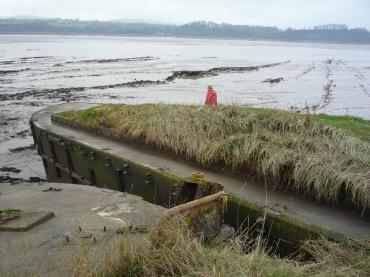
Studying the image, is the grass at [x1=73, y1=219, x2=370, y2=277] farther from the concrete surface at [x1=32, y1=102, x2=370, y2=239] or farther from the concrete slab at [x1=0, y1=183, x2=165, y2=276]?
the concrete surface at [x1=32, y1=102, x2=370, y2=239]

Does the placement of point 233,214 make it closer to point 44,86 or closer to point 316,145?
point 316,145

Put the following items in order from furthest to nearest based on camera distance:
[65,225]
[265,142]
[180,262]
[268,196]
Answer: [265,142] < [268,196] < [65,225] < [180,262]

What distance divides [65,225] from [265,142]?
406 cm

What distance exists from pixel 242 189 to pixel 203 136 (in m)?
2.03

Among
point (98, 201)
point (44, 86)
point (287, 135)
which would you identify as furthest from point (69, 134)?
point (44, 86)

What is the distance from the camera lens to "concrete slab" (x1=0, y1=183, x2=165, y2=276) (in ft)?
15.3

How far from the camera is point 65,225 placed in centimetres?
573

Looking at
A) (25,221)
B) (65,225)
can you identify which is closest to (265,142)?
(65,225)

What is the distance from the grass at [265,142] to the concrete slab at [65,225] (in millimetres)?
2267

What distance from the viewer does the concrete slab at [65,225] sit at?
4660 millimetres

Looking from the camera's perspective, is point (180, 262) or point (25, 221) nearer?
point (180, 262)

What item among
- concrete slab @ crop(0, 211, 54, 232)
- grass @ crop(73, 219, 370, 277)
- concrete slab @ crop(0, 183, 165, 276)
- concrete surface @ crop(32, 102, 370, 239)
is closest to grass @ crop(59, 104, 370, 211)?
concrete surface @ crop(32, 102, 370, 239)

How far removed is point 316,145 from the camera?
7781 mm

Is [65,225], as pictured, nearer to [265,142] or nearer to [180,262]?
[180,262]
